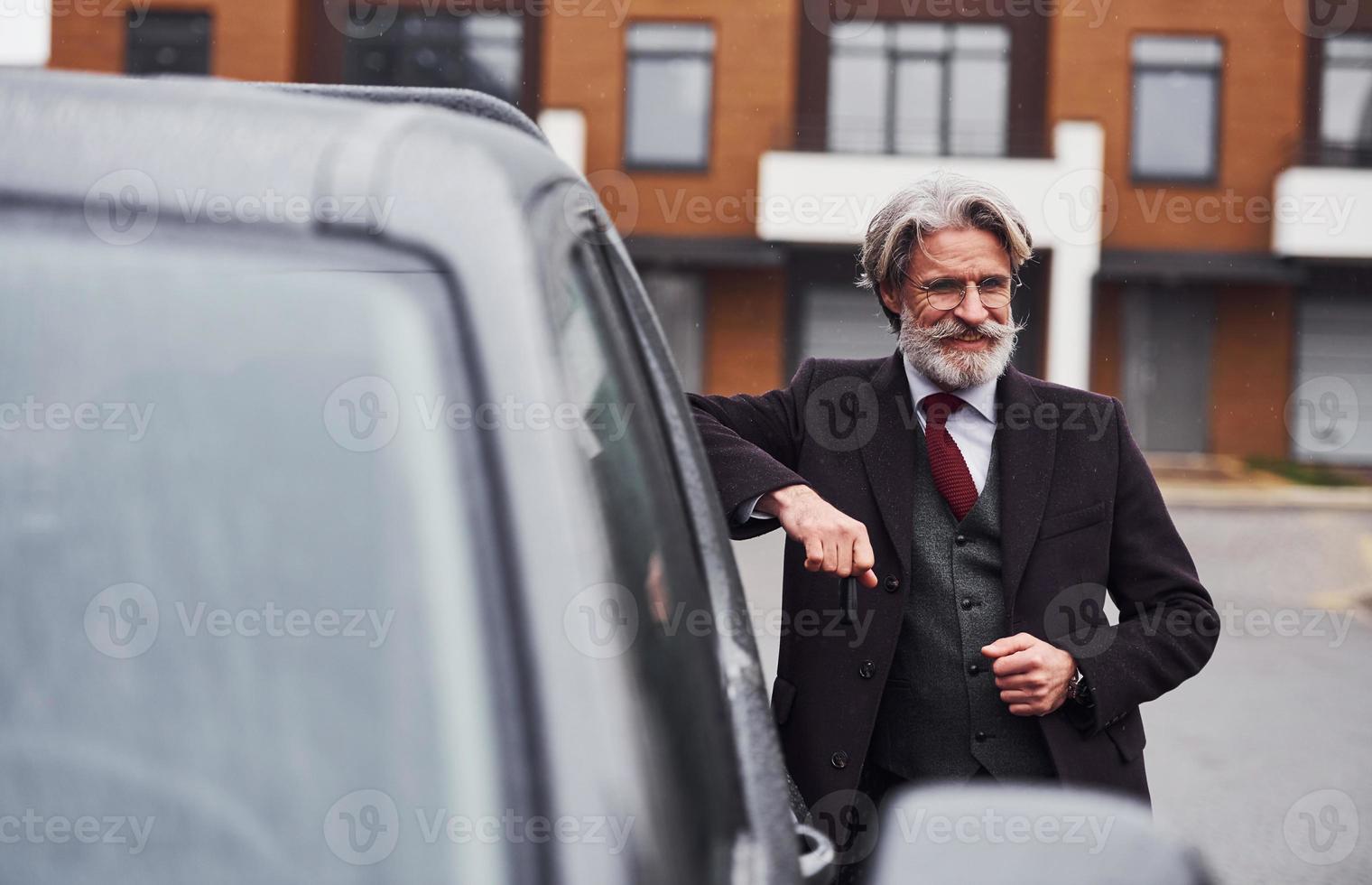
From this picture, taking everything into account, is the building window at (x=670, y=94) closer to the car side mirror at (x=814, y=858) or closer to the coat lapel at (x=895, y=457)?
the coat lapel at (x=895, y=457)

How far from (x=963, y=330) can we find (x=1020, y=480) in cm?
27

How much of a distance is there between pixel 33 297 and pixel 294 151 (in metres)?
0.19

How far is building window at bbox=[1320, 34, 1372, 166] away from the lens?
64.6ft

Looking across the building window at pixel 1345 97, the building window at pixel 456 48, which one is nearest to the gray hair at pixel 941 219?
the building window at pixel 456 48

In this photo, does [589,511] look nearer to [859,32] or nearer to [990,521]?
[990,521]

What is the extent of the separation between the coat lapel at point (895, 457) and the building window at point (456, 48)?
19662 mm

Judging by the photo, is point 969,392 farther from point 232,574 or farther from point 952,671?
point 232,574

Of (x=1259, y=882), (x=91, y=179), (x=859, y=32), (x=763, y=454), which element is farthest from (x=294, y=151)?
(x=859, y=32)

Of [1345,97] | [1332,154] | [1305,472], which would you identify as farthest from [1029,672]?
[1345,97]

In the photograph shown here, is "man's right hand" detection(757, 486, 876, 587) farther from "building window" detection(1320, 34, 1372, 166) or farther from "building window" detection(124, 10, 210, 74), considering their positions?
"building window" detection(1320, 34, 1372, 166)

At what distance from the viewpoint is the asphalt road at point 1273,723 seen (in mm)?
4750

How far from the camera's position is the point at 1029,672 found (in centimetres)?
185

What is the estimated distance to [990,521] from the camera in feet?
6.78

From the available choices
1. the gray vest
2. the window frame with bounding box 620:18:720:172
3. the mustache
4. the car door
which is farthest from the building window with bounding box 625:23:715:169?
the car door
